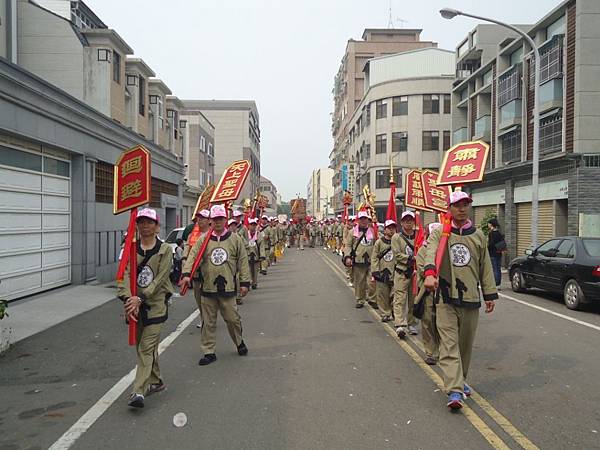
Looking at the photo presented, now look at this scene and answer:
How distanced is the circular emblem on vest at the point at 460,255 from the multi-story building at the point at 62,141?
9.11m

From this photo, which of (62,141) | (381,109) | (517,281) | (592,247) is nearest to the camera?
(592,247)

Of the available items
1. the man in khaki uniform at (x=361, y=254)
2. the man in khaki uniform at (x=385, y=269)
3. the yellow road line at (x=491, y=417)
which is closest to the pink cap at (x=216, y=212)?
the yellow road line at (x=491, y=417)

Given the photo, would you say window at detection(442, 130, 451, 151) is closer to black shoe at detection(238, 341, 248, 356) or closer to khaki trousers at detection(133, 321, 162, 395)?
black shoe at detection(238, 341, 248, 356)

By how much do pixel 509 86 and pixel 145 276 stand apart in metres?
23.3

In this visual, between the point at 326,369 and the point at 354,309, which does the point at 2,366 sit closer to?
the point at 326,369

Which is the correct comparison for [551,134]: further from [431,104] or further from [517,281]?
[431,104]

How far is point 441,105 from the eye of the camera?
1828 inches

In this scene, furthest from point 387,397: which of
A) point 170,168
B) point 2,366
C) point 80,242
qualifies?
Result: point 170,168

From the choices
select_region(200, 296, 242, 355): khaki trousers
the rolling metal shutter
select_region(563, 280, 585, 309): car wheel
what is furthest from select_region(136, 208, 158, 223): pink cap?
select_region(563, 280, 585, 309): car wheel

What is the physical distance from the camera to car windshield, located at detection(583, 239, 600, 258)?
10.5 m

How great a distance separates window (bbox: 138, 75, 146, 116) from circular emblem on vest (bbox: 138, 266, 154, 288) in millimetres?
19451

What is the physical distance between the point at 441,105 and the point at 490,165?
68.0ft

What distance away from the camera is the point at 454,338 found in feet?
15.9

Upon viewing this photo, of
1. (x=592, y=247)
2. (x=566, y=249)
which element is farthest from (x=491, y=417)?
(x=566, y=249)
